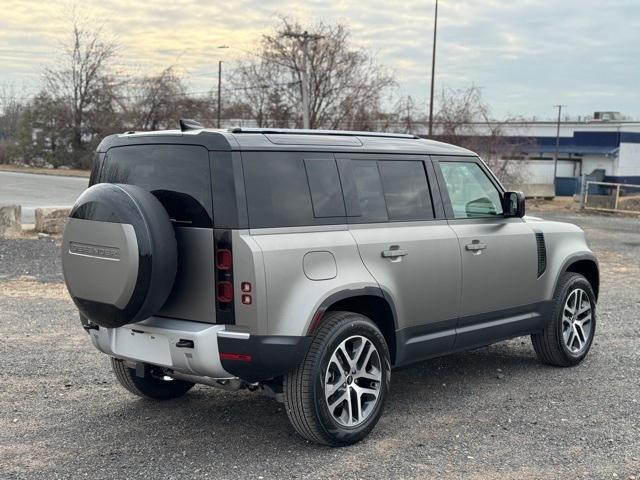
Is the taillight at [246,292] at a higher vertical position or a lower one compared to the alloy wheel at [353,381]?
higher

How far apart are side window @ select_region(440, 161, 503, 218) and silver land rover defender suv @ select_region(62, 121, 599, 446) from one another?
0.10 m

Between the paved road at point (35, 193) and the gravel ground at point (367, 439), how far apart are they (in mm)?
13383

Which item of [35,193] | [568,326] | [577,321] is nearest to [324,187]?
[568,326]

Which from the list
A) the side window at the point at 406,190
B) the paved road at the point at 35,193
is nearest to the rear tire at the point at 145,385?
the side window at the point at 406,190

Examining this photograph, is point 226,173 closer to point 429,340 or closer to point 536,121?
point 429,340

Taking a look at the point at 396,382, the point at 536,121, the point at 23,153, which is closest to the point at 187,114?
the point at 23,153

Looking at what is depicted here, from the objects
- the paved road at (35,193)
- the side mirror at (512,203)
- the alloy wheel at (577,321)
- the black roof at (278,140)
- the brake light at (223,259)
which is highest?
the black roof at (278,140)

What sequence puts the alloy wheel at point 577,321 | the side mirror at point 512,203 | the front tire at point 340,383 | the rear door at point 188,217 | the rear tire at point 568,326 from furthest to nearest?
1. the alloy wheel at point 577,321
2. the rear tire at point 568,326
3. the side mirror at point 512,203
4. the front tire at point 340,383
5. the rear door at point 188,217

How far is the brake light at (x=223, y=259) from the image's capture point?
4.26m

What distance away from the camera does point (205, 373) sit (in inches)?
171

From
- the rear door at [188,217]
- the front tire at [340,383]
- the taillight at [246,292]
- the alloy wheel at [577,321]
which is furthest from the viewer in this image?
the alloy wheel at [577,321]

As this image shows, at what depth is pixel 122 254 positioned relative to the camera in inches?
167

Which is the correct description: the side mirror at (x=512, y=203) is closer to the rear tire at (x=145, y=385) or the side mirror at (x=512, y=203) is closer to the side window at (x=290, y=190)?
the side window at (x=290, y=190)

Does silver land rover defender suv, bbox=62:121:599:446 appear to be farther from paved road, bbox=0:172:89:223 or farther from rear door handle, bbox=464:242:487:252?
paved road, bbox=0:172:89:223
